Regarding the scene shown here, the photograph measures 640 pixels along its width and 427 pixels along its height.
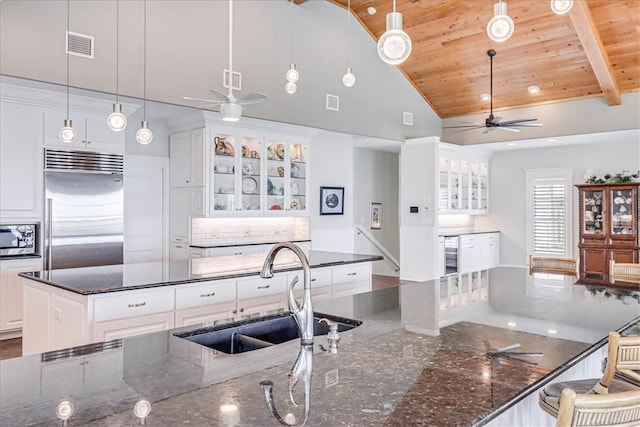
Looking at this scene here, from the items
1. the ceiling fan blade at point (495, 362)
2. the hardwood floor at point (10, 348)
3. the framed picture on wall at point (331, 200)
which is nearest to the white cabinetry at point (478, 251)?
the framed picture on wall at point (331, 200)

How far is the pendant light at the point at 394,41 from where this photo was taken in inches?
83.7

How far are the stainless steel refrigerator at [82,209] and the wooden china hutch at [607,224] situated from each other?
7.76 m

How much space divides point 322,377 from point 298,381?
8 cm

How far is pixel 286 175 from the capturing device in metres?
7.56

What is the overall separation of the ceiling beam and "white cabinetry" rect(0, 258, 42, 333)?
7.18 metres

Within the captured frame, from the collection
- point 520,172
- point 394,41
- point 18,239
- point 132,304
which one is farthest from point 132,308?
point 520,172

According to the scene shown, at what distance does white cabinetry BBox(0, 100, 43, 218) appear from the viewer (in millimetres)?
5203

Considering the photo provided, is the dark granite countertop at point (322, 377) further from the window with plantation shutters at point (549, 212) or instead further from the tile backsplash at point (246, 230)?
the window with plantation shutters at point (549, 212)

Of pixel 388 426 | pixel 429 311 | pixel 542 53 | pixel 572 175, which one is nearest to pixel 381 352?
pixel 388 426

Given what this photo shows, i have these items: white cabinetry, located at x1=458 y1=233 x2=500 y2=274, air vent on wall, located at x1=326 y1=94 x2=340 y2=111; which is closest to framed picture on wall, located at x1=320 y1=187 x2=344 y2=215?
air vent on wall, located at x1=326 y1=94 x2=340 y2=111

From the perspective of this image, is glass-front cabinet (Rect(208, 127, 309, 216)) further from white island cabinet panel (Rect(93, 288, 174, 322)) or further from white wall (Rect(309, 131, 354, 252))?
white island cabinet panel (Rect(93, 288, 174, 322))

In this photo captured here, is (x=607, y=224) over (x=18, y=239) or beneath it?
over

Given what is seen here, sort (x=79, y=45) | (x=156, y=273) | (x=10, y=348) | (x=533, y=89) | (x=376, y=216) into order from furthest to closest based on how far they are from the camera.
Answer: (x=376, y=216)
(x=533, y=89)
(x=10, y=348)
(x=79, y=45)
(x=156, y=273)

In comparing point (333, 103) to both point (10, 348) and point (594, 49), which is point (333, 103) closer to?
point (594, 49)
